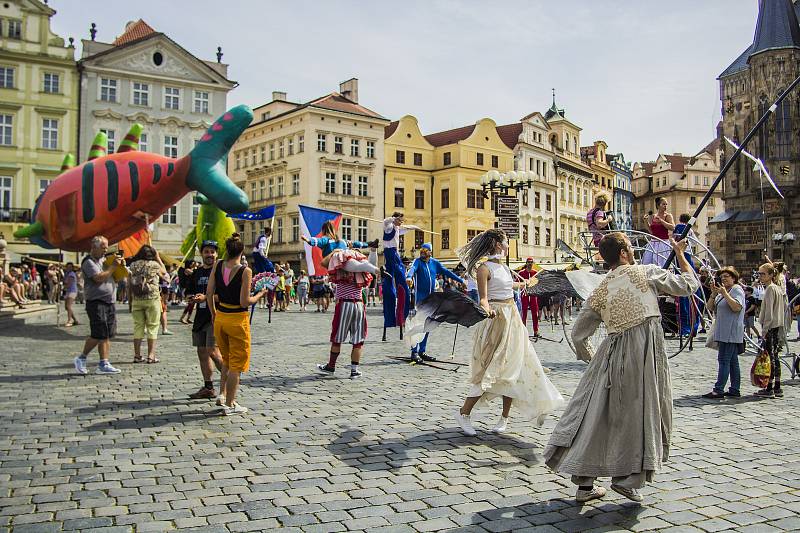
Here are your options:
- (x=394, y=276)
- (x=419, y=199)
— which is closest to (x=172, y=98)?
(x=419, y=199)

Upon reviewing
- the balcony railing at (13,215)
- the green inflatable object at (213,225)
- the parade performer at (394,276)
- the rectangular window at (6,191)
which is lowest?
the parade performer at (394,276)

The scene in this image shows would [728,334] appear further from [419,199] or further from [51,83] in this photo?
[419,199]

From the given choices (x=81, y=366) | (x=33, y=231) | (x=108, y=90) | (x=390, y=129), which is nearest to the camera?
(x=81, y=366)

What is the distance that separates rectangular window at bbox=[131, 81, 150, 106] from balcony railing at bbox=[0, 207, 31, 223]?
10.1 metres

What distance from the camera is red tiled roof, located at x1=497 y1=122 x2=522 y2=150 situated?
61500 mm

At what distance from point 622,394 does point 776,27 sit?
5024 cm

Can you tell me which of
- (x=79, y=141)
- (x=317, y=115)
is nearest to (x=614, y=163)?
(x=317, y=115)

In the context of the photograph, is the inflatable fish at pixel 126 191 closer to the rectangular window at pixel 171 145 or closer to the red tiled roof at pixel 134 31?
Result: the rectangular window at pixel 171 145

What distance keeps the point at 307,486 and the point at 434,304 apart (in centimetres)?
308

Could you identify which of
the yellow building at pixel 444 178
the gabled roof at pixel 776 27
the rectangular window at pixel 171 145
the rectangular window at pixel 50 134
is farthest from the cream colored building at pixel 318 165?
the gabled roof at pixel 776 27

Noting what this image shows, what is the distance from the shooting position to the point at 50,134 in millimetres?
43625

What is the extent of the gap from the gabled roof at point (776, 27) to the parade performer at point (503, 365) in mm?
46682

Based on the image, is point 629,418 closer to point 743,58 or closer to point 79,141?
point 79,141

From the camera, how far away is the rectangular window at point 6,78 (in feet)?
139
